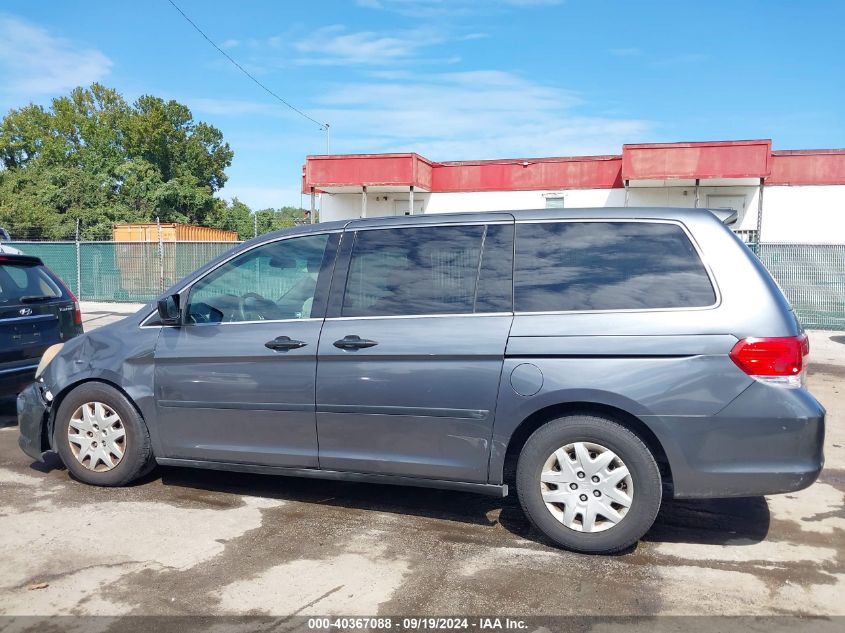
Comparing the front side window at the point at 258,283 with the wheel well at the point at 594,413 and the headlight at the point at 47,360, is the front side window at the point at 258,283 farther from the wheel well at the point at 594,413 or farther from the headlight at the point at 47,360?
the wheel well at the point at 594,413

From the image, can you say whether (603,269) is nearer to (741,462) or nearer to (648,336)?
(648,336)

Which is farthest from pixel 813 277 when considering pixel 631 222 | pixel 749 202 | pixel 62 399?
pixel 62 399

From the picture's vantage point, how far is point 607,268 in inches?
154

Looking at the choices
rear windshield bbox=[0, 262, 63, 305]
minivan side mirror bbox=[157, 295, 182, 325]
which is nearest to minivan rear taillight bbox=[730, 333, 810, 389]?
minivan side mirror bbox=[157, 295, 182, 325]

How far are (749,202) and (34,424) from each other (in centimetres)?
2261

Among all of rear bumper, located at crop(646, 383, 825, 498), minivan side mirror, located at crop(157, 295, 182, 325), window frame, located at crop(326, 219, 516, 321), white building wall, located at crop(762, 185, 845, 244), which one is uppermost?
white building wall, located at crop(762, 185, 845, 244)

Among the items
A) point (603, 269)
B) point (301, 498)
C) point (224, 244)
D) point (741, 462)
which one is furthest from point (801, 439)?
point (224, 244)

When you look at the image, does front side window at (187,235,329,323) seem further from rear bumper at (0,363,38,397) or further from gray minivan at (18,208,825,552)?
rear bumper at (0,363,38,397)

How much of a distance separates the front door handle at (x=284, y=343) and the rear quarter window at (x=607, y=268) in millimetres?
1340

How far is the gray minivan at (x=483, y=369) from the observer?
3611 mm

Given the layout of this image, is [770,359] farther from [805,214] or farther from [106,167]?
[106,167]

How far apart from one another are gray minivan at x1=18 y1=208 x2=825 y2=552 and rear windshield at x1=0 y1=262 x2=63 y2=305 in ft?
7.15

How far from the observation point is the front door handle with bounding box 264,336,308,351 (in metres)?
4.29

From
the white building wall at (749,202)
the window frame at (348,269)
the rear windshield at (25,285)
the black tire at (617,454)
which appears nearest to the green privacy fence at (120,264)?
the white building wall at (749,202)
